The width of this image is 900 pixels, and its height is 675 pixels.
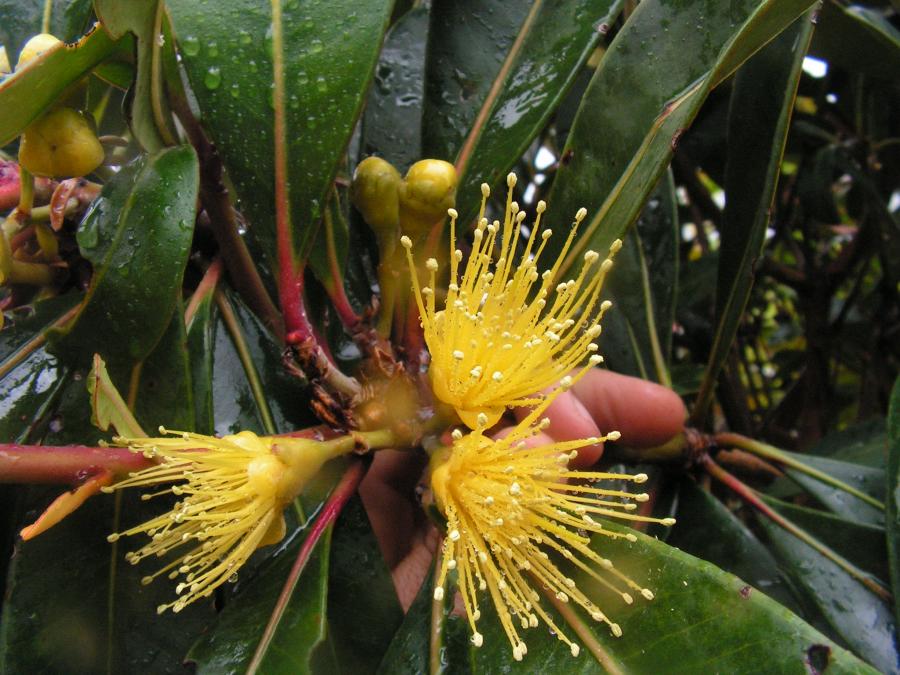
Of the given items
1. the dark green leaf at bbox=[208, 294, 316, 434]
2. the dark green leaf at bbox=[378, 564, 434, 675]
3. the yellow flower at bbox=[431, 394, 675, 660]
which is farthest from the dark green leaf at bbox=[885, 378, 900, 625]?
the dark green leaf at bbox=[208, 294, 316, 434]

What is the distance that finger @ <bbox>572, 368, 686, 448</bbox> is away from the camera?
1.29m

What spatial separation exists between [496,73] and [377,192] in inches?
12.7

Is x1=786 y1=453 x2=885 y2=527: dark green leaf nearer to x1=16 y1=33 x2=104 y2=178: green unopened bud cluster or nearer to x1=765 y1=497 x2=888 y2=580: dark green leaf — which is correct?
x1=765 y1=497 x2=888 y2=580: dark green leaf

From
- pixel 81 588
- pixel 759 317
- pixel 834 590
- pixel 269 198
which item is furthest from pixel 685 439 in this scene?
pixel 759 317

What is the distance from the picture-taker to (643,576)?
0.90 metres

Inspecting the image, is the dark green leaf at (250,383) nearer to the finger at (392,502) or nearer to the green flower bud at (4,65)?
the finger at (392,502)

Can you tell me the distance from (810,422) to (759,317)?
1.52 feet

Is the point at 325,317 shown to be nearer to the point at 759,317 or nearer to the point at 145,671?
the point at 145,671

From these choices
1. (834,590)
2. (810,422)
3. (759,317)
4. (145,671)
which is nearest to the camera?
(145,671)

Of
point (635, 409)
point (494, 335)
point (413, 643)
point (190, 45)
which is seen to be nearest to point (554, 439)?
point (635, 409)

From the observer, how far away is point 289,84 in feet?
3.29

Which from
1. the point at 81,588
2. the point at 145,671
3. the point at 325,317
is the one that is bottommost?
the point at 145,671

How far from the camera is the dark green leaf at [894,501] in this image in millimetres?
1016

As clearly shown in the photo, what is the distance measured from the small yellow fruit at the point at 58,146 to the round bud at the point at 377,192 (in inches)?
12.8
